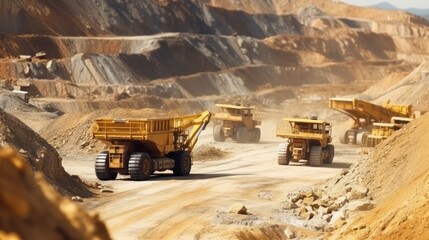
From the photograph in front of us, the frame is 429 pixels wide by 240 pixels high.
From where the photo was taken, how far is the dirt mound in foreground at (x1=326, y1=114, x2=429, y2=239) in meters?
17.2

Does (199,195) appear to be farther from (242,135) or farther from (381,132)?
(242,135)

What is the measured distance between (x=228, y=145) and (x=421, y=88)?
21.4 m

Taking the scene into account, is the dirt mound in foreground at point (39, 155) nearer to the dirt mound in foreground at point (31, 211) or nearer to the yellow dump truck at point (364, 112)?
the dirt mound in foreground at point (31, 211)

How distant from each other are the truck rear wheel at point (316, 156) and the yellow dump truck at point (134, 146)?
8.32 metres

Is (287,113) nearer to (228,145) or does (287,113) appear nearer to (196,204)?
(228,145)

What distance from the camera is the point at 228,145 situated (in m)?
50.3

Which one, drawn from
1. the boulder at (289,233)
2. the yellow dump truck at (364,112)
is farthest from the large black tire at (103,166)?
the yellow dump truck at (364,112)

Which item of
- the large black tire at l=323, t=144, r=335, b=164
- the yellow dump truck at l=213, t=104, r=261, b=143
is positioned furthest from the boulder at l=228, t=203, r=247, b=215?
the yellow dump truck at l=213, t=104, r=261, b=143

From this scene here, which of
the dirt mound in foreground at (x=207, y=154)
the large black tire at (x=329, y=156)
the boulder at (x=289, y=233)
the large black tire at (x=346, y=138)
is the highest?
the large black tire at (x=346, y=138)

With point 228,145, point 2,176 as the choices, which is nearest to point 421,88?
point 228,145

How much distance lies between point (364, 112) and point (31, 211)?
147 feet

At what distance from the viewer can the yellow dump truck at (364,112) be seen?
4831 centimetres

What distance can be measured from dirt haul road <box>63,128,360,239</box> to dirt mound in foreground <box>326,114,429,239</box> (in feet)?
8.76

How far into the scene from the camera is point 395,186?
22.8 metres
